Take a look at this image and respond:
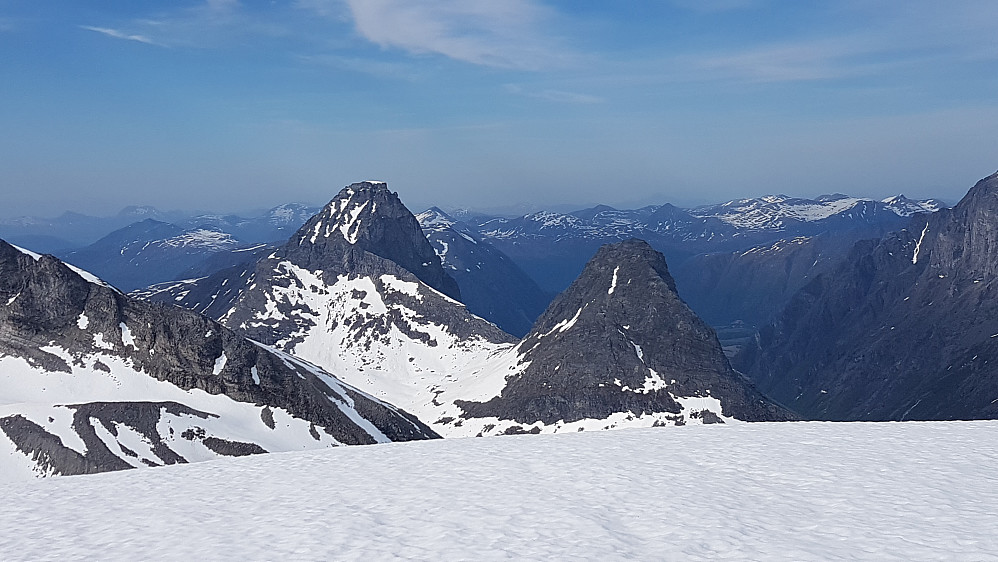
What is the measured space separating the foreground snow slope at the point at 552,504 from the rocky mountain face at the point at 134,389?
89461 mm

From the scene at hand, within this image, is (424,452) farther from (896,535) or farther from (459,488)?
(896,535)

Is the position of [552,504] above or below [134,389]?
above

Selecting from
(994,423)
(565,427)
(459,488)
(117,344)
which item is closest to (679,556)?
(459,488)

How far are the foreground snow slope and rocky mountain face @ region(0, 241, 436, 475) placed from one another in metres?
89.5

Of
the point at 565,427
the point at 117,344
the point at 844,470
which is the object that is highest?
the point at 844,470

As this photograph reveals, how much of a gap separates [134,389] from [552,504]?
4804 inches

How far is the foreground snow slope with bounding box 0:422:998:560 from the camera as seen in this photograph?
693 inches

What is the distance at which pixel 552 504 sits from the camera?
21031 mm

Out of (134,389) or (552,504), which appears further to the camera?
(134,389)

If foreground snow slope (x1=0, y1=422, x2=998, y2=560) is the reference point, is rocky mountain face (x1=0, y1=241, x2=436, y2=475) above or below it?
below

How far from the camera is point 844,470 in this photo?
24297 mm

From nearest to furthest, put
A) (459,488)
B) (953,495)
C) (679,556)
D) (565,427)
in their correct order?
(679,556), (953,495), (459,488), (565,427)

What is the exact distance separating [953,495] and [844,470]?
362cm

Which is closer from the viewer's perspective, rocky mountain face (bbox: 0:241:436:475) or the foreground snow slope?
the foreground snow slope
